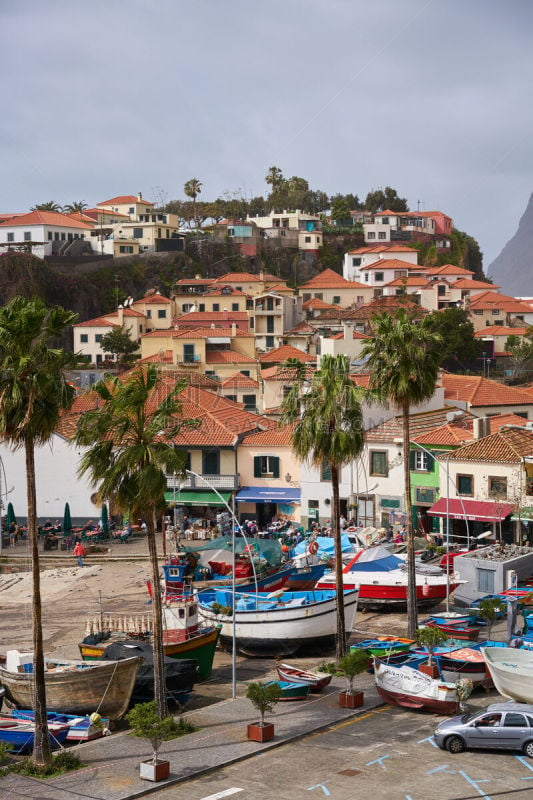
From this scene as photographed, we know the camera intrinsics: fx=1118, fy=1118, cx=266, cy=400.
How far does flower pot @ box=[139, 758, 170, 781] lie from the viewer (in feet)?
89.6

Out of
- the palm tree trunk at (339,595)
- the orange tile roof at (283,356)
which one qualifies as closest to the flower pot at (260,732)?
the palm tree trunk at (339,595)

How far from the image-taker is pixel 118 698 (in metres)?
33.6

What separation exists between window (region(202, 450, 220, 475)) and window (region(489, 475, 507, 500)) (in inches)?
716

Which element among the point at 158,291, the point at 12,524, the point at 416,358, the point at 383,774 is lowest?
the point at 383,774

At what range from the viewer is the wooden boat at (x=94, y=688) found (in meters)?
33.2

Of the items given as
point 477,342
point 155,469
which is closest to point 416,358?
point 155,469

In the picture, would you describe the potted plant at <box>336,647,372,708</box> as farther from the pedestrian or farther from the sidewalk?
the pedestrian

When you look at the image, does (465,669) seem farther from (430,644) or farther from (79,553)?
(79,553)

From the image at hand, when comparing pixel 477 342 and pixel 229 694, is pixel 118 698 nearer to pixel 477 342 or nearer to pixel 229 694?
pixel 229 694

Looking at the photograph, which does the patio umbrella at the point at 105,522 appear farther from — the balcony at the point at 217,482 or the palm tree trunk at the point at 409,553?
the palm tree trunk at the point at 409,553

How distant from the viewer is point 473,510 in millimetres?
57188

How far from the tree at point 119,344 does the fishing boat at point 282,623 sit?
78.8 metres

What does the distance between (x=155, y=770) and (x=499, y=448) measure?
34463 mm

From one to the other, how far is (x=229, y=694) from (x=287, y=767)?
8361 millimetres
